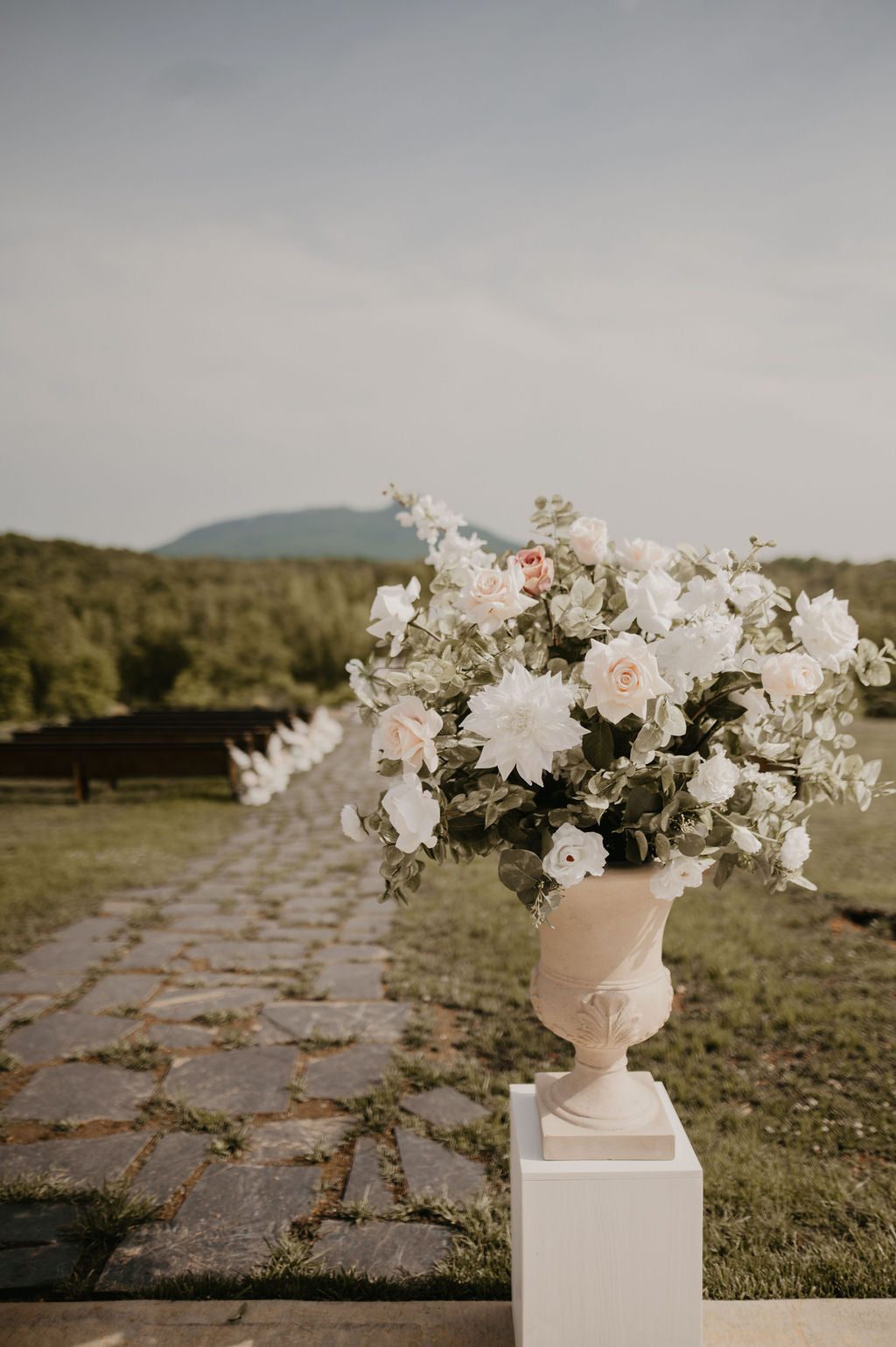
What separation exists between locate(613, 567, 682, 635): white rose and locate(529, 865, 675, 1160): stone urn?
0.40m

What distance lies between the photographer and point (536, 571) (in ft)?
4.30

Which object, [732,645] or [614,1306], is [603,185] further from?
[614,1306]

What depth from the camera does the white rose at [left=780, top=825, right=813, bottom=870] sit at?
1.23 m

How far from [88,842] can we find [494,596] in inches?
214

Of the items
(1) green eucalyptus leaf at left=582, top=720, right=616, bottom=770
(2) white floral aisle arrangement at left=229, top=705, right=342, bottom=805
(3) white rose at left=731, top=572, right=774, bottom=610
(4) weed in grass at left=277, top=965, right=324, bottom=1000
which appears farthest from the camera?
(2) white floral aisle arrangement at left=229, top=705, right=342, bottom=805

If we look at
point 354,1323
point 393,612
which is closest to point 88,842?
point 354,1323

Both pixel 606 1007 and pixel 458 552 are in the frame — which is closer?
pixel 606 1007

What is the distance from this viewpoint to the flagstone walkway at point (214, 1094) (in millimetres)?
1851

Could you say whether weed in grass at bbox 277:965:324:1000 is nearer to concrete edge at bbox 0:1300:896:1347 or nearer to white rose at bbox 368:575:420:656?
concrete edge at bbox 0:1300:896:1347

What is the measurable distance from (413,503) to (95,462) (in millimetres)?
12250

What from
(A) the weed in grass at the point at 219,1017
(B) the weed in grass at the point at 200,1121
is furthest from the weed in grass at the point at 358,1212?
(A) the weed in grass at the point at 219,1017

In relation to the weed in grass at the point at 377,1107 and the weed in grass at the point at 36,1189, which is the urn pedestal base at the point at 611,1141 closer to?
the weed in grass at the point at 377,1107

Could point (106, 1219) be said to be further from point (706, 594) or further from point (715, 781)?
point (706, 594)

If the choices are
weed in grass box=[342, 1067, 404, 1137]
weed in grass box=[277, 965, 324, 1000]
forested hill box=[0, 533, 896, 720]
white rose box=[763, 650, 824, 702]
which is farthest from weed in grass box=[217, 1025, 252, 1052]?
forested hill box=[0, 533, 896, 720]
